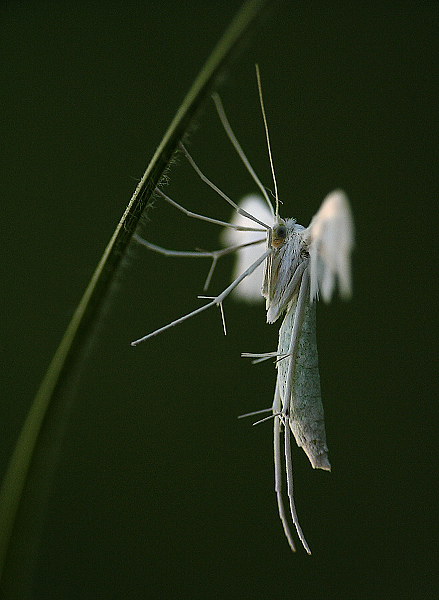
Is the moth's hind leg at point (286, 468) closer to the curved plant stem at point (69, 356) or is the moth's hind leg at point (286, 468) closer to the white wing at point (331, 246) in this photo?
the white wing at point (331, 246)

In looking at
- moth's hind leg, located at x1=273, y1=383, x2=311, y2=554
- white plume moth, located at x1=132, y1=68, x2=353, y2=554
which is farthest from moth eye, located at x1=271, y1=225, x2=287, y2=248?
moth's hind leg, located at x1=273, y1=383, x2=311, y2=554

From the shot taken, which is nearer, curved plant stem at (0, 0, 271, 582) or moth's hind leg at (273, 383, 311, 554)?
curved plant stem at (0, 0, 271, 582)

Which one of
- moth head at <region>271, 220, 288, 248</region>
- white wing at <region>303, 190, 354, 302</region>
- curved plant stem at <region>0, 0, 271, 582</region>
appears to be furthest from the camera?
moth head at <region>271, 220, 288, 248</region>

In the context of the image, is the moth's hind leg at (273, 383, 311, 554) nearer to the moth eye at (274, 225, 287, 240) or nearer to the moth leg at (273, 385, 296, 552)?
the moth leg at (273, 385, 296, 552)

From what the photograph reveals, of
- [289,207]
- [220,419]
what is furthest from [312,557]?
[289,207]

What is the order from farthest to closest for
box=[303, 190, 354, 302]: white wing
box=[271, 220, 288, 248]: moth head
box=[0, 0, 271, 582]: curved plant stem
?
1. box=[271, 220, 288, 248]: moth head
2. box=[303, 190, 354, 302]: white wing
3. box=[0, 0, 271, 582]: curved plant stem

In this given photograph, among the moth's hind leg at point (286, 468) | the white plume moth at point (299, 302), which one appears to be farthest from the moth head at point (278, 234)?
the moth's hind leg at point (286, 468)

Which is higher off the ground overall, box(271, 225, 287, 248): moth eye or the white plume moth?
box(271, 225, 287, 248): moth eye
